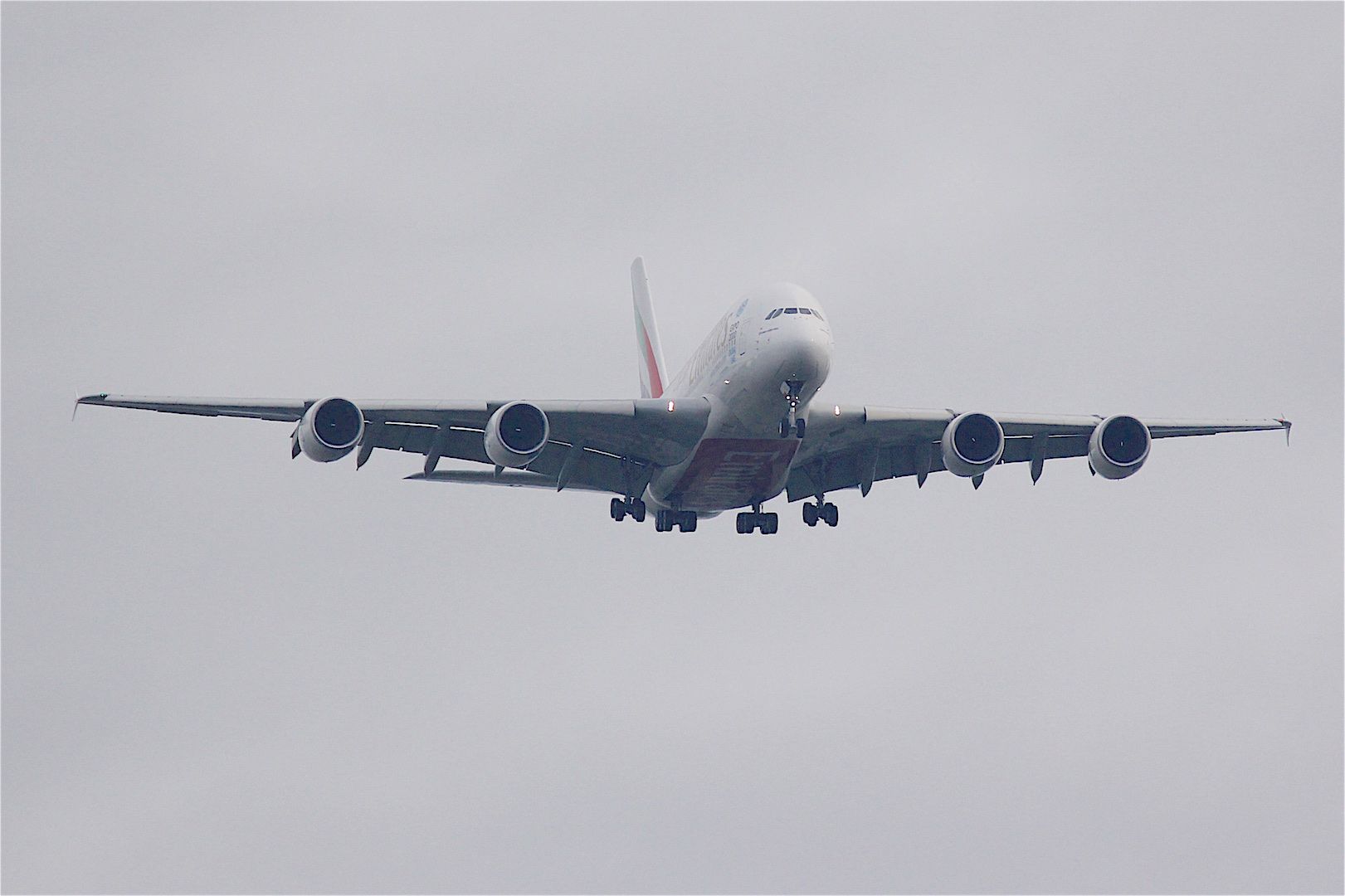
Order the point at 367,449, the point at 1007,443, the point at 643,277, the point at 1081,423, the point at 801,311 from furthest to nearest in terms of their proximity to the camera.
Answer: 1. the point at 643,277
2. the point at 1007,443
3. the point at 1081,423
4. the point at 367,449
5. the point at 801,311

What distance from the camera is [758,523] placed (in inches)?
1983

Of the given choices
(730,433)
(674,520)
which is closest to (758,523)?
(674,520)

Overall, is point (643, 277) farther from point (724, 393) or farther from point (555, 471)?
point (724, 393)

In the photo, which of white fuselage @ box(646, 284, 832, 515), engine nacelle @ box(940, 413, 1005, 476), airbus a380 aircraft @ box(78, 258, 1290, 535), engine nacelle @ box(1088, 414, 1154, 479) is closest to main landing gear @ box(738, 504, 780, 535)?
airbus a380 aircraft @ box(78, 258, 1290, 535)

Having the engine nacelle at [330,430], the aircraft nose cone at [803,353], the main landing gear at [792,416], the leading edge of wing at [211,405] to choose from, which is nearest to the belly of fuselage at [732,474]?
the main landing gear at [792,416]

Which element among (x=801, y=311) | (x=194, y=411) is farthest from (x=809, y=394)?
(x=194, y=411)

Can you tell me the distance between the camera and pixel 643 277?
7119 cm

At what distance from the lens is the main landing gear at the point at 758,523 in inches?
1983

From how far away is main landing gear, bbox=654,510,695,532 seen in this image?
49.5 metres

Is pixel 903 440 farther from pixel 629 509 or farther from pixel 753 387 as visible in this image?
pixel 629 509

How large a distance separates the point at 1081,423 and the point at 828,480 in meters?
7.36

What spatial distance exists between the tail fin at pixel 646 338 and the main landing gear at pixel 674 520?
12.3 meters

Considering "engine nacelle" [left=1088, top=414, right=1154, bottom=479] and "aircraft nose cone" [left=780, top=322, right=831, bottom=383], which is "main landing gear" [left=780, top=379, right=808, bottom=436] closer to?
"aircraft nose cone" [left=780, top=322, right=831, bottom=383]

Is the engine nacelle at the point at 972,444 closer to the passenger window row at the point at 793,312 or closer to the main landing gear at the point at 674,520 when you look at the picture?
the passenger window row at the point at 793,312
